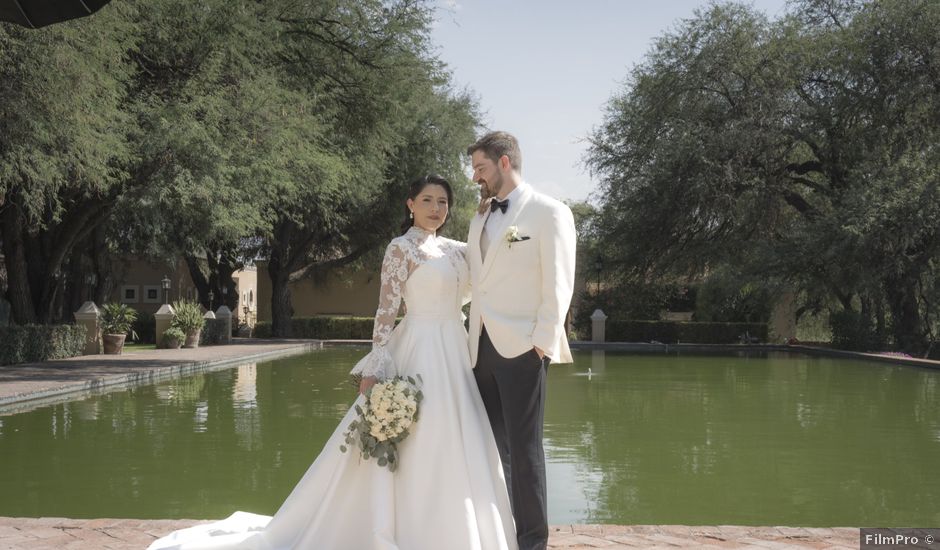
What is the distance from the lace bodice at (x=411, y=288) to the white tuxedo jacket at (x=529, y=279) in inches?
12.6

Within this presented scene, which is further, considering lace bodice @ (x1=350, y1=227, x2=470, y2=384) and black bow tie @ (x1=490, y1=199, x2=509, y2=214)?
lace bodice @ (x1=350, y1=227, x2=470, y2=384)

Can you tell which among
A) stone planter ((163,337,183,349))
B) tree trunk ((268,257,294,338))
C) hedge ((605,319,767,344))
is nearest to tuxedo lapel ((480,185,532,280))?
stone planter ((163,337,183,349))

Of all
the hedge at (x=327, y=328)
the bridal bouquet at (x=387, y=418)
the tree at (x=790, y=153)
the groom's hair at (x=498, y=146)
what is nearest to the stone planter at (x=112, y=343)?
the hedge at (x=327, y=328)

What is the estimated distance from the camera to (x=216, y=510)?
591 cm

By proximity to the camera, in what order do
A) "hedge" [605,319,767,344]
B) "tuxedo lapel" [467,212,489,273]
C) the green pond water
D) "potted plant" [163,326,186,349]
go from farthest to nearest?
"hedge" [605,319,767,344] < "potted plant" [163,326,186,349] < the green pond water < "tuxedo lapel" [467,212,489,273]

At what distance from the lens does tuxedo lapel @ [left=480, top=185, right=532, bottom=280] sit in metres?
3.97

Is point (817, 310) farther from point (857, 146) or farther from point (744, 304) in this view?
point (857, 146)

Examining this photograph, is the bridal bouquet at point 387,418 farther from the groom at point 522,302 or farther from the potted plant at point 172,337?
the potted plant at point 172,337

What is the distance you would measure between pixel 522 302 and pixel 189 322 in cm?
2266

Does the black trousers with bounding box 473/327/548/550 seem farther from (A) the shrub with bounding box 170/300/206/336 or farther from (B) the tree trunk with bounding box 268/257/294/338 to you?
(B) the tree trunk with bounding box 268/257/294/338

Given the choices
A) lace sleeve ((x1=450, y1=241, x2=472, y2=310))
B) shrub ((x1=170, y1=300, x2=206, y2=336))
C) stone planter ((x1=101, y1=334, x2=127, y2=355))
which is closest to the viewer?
lace sleeve ((x1=450, y1=241, x2=472, y2=310))

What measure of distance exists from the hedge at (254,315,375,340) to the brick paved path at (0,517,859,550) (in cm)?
3063

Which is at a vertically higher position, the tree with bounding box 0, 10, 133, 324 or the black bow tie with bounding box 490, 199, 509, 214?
the tree with bounding box 0, 10, 133, 324

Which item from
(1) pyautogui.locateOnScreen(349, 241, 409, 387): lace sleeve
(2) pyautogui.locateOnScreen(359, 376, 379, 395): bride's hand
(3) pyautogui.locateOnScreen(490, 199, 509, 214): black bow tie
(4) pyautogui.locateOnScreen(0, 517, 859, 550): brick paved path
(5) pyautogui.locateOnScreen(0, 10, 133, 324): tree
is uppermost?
(5) pyautogui.locateOnScreen(0, 10, 133, 324): tree
